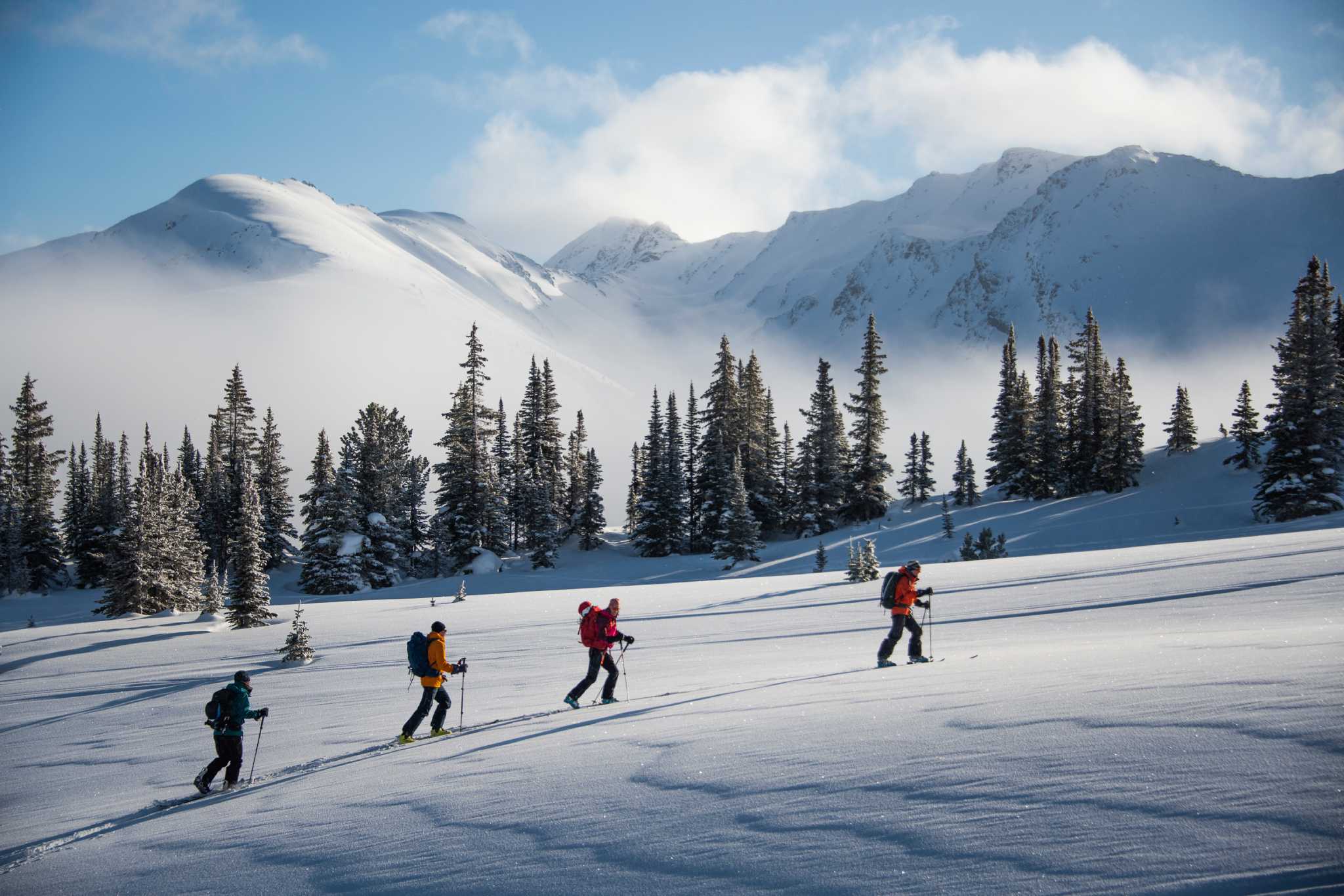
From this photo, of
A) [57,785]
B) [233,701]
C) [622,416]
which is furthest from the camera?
[622,416]

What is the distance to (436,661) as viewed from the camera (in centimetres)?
1152

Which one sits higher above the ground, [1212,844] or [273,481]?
[273,481]

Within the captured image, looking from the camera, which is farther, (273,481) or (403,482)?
(273,481)

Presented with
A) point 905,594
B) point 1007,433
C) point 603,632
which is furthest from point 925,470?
point 603,632

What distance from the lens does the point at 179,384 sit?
424 feet

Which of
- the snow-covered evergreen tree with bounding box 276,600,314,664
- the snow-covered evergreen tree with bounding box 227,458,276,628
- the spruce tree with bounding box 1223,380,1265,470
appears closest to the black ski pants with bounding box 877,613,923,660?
the snow-covered evergreen tree with bounding box 276,600,314,664

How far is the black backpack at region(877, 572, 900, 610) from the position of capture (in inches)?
492

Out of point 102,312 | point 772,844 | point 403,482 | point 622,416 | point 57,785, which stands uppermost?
point 102,312

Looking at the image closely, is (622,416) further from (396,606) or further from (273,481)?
(396,606)

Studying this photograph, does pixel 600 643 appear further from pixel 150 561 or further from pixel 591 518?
pixel 591 518

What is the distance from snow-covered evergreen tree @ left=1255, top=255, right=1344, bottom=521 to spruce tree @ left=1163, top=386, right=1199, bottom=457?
1733 centimetres

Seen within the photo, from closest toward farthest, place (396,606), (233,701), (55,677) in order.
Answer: (233,701), (55,677), (396,606)

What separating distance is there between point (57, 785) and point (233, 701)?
145 inches

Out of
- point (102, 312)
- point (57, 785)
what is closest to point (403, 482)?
point (57, 785)
